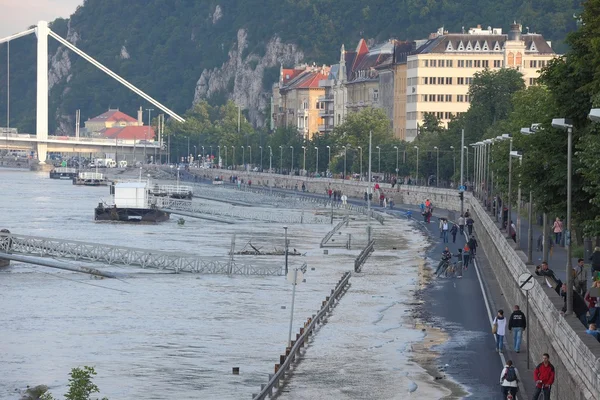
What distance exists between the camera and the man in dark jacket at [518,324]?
41000mm

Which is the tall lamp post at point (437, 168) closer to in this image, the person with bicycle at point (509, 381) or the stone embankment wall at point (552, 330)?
the stone embankment wall at point (552, 330)

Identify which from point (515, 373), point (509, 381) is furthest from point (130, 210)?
point (509, 381)

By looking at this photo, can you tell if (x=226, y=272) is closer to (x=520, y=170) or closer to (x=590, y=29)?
(x=520, y=170)

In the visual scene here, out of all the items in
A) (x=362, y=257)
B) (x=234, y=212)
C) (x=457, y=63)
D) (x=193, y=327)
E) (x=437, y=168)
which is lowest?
(x=193, y=327)

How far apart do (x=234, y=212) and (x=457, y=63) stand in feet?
183

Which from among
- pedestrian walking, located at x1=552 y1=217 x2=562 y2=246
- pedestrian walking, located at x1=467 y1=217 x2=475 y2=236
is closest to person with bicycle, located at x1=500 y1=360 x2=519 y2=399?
pedestrian walking, located at x1=552 y1=217 x2=562 y2=246

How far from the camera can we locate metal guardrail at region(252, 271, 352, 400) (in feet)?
123

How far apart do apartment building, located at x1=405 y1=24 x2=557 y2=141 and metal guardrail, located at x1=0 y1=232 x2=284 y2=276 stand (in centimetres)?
10607

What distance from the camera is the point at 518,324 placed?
41.1 meters

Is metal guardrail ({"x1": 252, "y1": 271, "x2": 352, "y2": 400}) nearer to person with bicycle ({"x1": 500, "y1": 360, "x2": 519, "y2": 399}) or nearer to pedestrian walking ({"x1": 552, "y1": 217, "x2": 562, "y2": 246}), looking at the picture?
person with bicycle ({"x1": 500, "y1": 360, "x2": 519, "y2": 399})

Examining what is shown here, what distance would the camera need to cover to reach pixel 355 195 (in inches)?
6063

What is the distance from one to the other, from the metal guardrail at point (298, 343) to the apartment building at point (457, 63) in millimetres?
118088

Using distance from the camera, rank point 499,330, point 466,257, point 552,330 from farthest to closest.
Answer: point 466,257, point 499,330, point 552,330

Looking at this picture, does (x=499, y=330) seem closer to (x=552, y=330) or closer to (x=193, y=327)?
(x=552, y=330)
